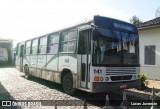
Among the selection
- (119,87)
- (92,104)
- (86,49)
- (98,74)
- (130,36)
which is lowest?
(92,104)

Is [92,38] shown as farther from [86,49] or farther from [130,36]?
[130,36]

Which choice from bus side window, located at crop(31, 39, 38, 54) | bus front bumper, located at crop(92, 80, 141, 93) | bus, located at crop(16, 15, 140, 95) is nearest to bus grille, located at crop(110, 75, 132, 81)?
bus, located at crop(16, 15, 140, 95)

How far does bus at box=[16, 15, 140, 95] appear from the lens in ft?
26.6

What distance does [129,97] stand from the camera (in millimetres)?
9719

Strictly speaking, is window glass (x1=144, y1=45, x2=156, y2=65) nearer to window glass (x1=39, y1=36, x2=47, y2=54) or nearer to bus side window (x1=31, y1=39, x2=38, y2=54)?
window glass (x1=39, y1=36, x2=47, y2=54)

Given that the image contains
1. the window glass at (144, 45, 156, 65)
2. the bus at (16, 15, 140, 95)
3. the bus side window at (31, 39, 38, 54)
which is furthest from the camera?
the window glass at (144, 45, 156, 65)

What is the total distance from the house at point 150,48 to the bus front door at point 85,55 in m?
7.94

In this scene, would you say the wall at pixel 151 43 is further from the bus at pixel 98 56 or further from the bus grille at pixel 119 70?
the bus grille at pixel 119 70

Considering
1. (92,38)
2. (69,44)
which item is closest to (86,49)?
(92,38)

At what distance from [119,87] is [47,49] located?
5.48m

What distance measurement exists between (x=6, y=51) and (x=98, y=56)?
36.5 meters

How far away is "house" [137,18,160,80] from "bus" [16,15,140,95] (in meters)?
6.38

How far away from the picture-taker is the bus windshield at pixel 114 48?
812 cm

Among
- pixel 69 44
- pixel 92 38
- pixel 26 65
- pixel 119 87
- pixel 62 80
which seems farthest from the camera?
pixel 26 65
